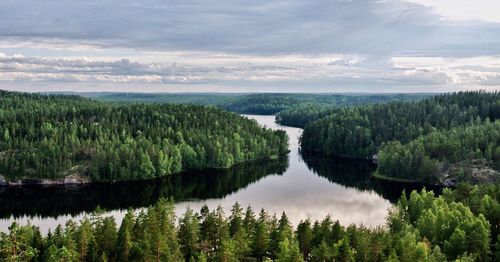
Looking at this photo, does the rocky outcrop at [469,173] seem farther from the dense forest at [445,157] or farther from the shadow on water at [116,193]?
the shadow on water at [116,193]

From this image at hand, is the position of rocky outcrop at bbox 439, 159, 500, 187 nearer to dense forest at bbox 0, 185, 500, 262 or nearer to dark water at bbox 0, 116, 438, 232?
dark water at bbox 0, 116, 438, 232

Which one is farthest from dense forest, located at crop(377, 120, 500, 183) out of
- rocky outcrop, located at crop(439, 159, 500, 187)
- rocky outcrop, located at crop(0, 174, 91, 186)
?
rocky outcrop, located at crop(0, 174, 91, 186)

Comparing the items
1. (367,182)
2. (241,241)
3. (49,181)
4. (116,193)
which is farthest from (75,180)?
(241,241)

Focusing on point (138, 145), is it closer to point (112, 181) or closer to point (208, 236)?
point (112, 181)

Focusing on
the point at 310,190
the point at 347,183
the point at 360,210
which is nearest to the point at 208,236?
the point at 360,210

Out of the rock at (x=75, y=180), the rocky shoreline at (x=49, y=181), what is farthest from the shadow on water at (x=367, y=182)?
the rocky shoreline at (x=49, y=181)
